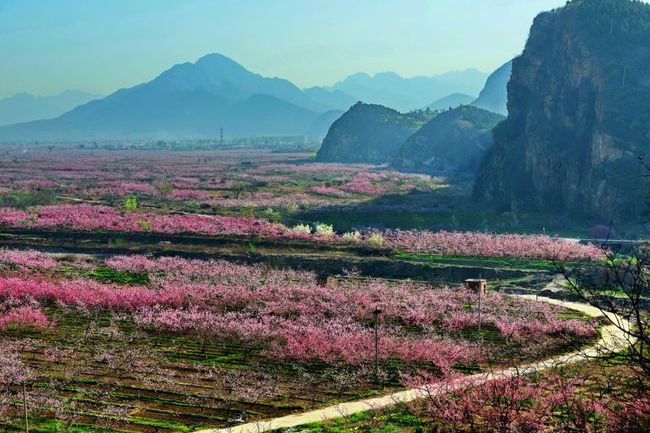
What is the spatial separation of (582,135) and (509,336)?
67747 mm

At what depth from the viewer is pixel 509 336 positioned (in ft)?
121

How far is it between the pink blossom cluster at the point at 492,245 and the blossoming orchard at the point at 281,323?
28 centimetres

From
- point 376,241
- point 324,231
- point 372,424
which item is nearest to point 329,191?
point 324,231

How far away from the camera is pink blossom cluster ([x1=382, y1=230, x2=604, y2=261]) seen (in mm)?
61938

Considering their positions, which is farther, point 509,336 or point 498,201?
point 498,201

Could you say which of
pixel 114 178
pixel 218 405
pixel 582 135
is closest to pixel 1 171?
pixel 114 178

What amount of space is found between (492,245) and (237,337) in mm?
35854

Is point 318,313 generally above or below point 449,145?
below

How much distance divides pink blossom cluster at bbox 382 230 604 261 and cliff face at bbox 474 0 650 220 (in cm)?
1747

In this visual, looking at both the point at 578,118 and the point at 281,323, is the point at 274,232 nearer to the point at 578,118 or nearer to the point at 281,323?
the point at 281,323

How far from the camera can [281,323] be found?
38344 millimetres

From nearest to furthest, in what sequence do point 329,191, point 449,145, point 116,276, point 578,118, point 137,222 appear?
point 116,276
point 137,222
point 578,118
point 329,191
point 449,145

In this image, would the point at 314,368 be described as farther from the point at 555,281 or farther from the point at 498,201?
the point at 498,201

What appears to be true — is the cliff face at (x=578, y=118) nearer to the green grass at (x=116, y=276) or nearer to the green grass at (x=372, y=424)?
the green grass at (x=116, y=276)
